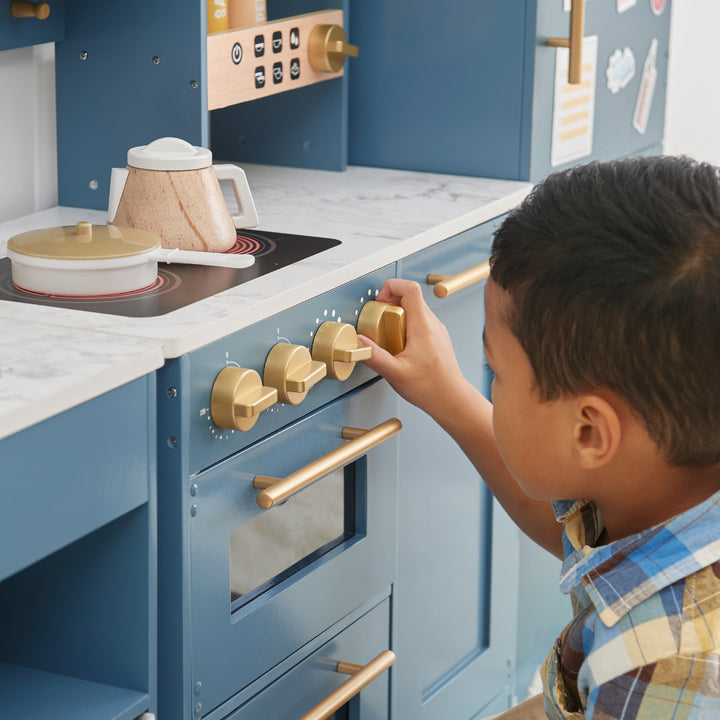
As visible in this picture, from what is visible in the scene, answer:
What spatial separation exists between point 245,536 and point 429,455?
44 cm

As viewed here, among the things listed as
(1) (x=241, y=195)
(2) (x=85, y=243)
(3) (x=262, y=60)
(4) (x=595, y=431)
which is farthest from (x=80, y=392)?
(3) (x=262, y=60)

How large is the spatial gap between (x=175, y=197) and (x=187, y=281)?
12 cm

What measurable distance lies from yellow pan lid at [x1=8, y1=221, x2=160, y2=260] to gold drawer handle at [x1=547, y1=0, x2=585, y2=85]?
773 millimetres

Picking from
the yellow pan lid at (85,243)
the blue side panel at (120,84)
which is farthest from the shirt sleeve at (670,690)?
the blue side panel at (120,84)

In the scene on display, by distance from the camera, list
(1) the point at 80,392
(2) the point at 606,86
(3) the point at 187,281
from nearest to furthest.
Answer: (1) the point at 80,392 < (3) the point at 187,281 < (2) the point at 606,86

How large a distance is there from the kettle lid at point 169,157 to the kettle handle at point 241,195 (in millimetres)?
53

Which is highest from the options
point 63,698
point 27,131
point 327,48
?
point 327,48

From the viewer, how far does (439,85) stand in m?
1.87

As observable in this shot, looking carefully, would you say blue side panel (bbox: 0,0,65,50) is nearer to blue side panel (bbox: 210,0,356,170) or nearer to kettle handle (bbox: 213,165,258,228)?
kettle handle (bbox: 213,165,258,228)

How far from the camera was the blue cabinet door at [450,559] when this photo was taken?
5.29 feet

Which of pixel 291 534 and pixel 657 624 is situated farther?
pixel 291 534

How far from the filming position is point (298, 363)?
48.3 inches

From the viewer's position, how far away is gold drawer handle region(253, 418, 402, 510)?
122cm

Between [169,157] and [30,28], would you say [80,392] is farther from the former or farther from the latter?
[30,28]
